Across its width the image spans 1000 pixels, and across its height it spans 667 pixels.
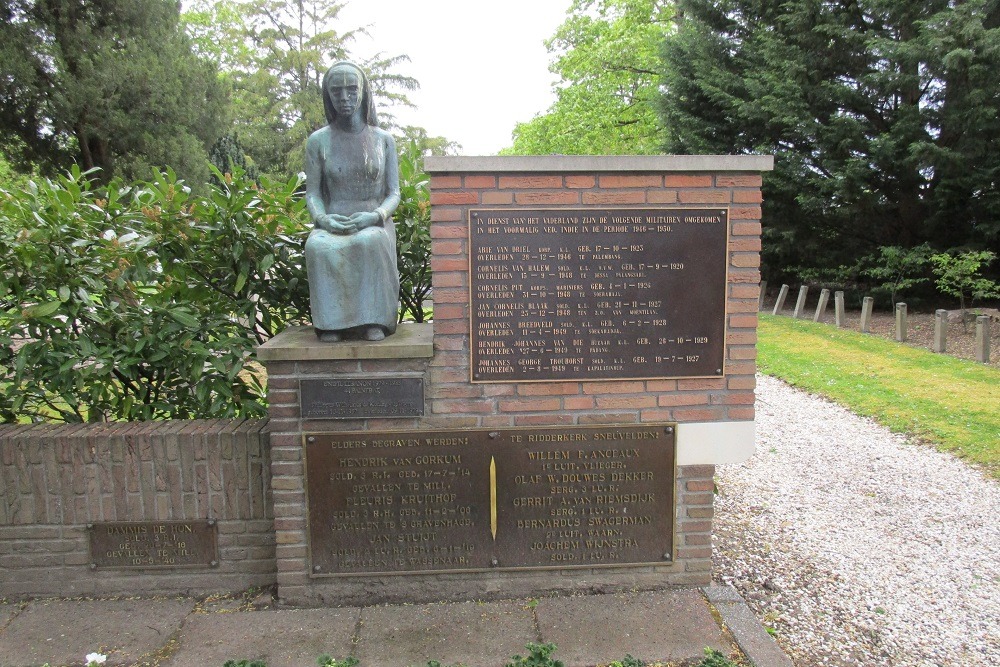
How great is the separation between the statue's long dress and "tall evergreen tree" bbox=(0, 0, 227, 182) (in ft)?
43.8

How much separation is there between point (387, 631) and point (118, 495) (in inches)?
65.7

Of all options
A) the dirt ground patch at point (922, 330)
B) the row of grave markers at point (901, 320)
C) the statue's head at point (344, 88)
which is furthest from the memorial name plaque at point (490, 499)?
Result: the dirt ground patch at point (922, 330)

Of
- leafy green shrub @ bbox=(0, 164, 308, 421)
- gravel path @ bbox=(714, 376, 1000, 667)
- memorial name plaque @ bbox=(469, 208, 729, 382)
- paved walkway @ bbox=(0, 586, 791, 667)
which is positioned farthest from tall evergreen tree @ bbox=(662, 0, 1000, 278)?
leafy green shrub @ bbox=(0, 164, 308, 421)

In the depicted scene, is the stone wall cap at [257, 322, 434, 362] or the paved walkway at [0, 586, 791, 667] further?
the stone wall cap at [257, 322, 434, 362]

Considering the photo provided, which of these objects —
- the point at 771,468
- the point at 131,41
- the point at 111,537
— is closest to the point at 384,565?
the point at 111,537

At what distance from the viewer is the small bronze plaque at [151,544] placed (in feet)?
12.1

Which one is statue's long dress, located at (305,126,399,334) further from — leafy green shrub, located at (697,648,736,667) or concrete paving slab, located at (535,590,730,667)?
leafy green shrub, located at (697,648,736,667)

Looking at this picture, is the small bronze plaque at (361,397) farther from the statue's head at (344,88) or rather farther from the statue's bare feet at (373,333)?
the statue's head at (344,88)

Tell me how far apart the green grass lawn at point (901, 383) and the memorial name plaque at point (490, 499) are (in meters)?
4.06

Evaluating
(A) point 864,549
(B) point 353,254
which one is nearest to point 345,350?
(B) point 353,254

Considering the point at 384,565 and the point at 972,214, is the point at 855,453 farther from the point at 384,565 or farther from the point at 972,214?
the point at 972,214

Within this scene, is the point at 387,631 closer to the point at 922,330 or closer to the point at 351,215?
the point at 351,215

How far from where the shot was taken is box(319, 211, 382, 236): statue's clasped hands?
3482 mm

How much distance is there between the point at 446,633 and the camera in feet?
10.8
